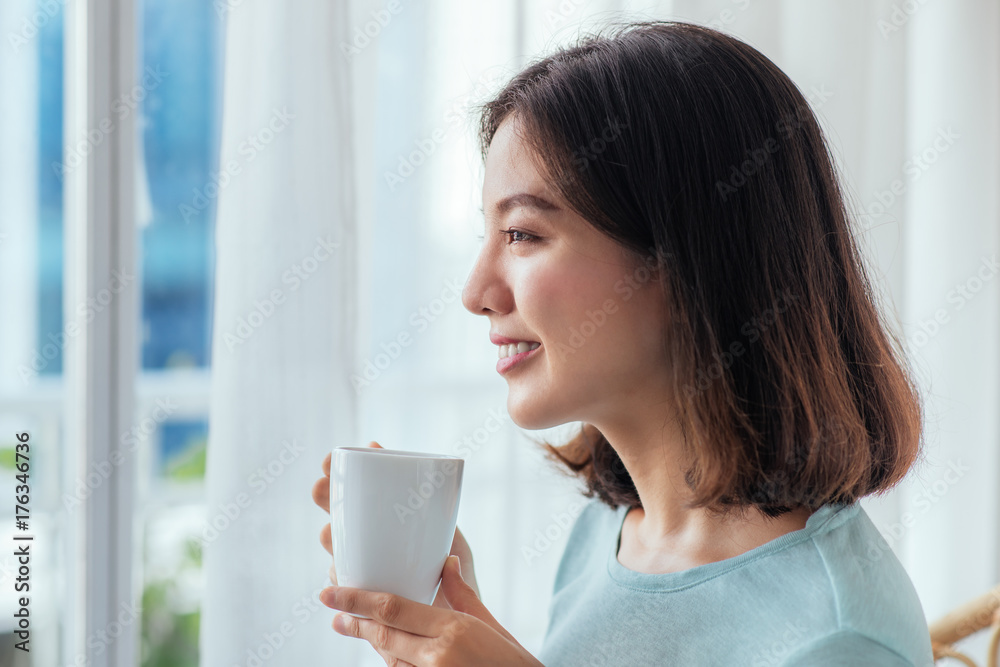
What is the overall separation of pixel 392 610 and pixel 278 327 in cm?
65

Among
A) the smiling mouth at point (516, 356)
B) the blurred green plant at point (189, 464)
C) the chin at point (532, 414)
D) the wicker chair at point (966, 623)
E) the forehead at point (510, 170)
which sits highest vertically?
the forehead at point (510, 170)

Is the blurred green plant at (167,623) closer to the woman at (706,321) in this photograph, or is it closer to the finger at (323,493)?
the finger at (323,493)

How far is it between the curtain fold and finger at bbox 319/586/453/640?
1.84 feet

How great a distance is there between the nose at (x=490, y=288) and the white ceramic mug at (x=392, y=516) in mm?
189

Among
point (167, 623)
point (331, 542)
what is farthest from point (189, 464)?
point (331, 542)

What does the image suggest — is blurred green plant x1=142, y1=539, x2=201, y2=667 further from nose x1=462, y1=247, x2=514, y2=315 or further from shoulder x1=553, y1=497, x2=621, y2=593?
nose x1=462, y1=247, x2=514, y2=315

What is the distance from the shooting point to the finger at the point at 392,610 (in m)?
0.67

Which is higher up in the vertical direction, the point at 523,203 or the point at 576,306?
the point at 523,203

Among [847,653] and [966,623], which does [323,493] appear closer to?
[847,653]

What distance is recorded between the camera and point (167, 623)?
60.1 inches

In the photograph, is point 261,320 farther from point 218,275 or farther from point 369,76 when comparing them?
point 369,76

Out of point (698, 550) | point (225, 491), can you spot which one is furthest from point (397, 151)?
point (698, 550)

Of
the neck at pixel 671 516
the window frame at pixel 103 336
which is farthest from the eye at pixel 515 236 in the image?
the window frame at pixel 103 336

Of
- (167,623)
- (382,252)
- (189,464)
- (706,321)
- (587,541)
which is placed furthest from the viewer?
(189,464)
